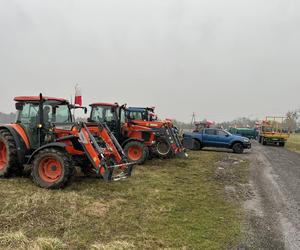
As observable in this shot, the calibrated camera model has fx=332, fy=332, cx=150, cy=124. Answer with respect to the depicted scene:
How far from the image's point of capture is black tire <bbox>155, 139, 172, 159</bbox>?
1530 cm

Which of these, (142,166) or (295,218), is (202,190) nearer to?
(295,218)

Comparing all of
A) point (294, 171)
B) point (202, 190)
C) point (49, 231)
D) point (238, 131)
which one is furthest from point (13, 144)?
point (238, 131)

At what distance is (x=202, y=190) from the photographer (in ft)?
29.4

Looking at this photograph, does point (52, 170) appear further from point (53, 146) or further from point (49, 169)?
point (53, 146)

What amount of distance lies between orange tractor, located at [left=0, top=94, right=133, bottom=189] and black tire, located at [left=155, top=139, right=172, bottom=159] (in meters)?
5.65

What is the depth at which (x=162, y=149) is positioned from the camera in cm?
1542

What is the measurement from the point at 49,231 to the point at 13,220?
32.0 inches

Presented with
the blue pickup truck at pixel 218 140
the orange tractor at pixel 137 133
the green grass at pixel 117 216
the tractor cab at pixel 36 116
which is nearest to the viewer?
the green grass at pixel 117 216

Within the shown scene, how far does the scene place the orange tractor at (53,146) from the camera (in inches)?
322

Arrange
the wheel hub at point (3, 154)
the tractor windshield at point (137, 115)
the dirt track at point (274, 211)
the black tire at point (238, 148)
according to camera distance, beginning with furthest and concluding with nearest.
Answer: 1. the black tire at point (238, 148)
2. the tractor windshield at point (137, 115)
3. the wheel hub at point (3, 154)
4. the dirt track at point (274, 211)

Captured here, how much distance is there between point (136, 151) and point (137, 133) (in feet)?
4.42

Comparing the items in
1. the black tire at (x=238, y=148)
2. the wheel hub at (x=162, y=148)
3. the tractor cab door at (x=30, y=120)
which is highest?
the tractor cab door at (x=30, y=120)

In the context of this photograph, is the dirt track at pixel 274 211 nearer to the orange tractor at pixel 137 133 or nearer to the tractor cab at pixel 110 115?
the orange tractor at pixel 137 133

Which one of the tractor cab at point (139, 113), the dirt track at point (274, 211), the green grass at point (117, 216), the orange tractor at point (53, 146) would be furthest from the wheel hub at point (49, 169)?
the tractor cab at point (139, 113)
